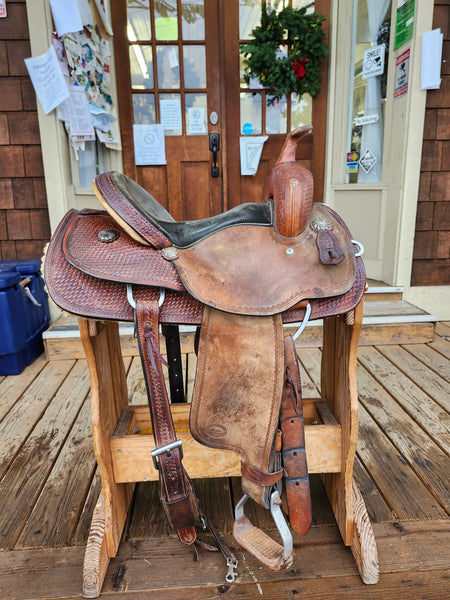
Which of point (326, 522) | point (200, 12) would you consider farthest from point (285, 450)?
point (200, 12)

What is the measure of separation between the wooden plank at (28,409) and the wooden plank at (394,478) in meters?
1.35

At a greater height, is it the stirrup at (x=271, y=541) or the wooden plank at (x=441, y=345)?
the stirrup at (x=271, y=541)

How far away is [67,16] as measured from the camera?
2.38 meters

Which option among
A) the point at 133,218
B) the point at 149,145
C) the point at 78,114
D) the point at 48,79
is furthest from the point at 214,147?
the point at 133,218

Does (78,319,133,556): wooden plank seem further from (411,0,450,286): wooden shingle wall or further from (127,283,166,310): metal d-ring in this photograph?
(411,0,450,286): wooden shingle wall

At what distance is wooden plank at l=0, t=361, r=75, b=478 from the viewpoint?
158cm

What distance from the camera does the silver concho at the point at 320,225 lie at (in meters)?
0.99

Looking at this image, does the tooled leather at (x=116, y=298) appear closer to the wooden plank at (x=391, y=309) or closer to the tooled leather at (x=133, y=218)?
the tooled leather at (x=133, y=218)

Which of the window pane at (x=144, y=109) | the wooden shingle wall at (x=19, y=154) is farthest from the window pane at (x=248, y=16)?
the wooden shingle wall at (x=19, y=154)

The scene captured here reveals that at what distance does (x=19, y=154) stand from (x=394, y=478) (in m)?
2.81

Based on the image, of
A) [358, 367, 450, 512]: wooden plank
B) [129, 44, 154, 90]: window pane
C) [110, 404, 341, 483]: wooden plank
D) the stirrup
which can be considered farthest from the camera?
[129, 44, 154, 90]: window pane

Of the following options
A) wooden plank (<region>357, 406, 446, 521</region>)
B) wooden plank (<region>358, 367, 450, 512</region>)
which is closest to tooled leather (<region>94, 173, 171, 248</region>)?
wooden plank (<region>357, 406, 446, 521</region>)

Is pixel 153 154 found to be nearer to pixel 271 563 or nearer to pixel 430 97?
pixel 430 97

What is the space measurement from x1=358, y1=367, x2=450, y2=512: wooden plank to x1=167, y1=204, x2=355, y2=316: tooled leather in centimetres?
90
